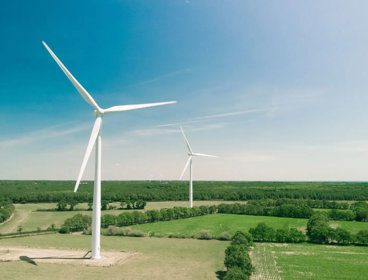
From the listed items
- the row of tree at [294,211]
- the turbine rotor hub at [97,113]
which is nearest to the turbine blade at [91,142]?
the turbine rotor hub at [97,113]

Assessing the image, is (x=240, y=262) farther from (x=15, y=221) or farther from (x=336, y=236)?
(x=15, y=221)

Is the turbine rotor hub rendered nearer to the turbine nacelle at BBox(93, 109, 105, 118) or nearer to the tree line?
the turbine nacelle at BBox(93, 109, 105, 118)

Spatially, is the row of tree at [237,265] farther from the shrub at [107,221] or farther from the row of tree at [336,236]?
the shrub at [107,221]

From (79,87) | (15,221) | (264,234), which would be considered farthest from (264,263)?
(15,221)

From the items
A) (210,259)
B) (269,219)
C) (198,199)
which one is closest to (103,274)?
(210,259)

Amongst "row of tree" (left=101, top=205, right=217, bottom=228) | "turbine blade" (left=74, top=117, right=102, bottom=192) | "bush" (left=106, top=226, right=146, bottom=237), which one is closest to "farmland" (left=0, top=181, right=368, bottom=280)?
"row of tree" (left=101, top=205, right=217, bottom=228)

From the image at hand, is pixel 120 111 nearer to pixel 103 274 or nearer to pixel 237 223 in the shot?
pixel 103 274
